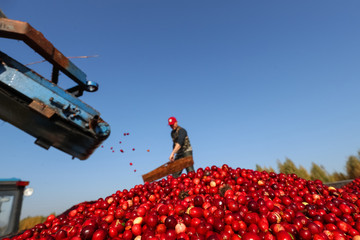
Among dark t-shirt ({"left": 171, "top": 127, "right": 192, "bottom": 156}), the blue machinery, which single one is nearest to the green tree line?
dark t-shirt ({"left": 171, "top": 127, "right": 192, "bottom": 156})

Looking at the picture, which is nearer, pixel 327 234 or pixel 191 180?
pixel 327 234

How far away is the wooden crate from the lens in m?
5.21

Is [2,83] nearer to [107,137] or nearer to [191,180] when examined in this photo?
[107,137]

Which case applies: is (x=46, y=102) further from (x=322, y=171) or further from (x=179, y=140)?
(x=322, y=171)

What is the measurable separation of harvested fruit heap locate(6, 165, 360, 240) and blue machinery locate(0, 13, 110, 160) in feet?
6.86

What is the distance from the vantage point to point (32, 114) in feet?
15.5

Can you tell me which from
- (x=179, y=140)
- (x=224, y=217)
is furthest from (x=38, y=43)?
(x=224, y=217)

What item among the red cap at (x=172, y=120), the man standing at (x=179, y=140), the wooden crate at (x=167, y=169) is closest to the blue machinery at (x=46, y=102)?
→ the wooden crate at (x=167, y=169)

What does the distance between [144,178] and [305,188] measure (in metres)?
3.91

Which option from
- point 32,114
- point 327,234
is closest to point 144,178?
point 32,114

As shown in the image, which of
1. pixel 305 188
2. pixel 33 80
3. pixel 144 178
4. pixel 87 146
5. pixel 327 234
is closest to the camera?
pixel 327 234

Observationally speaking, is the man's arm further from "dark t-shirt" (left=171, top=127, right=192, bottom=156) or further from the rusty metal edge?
the rusty metal edge

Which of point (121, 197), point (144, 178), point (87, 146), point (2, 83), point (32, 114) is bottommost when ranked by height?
point (121, 197)

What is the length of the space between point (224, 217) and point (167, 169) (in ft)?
9.46
